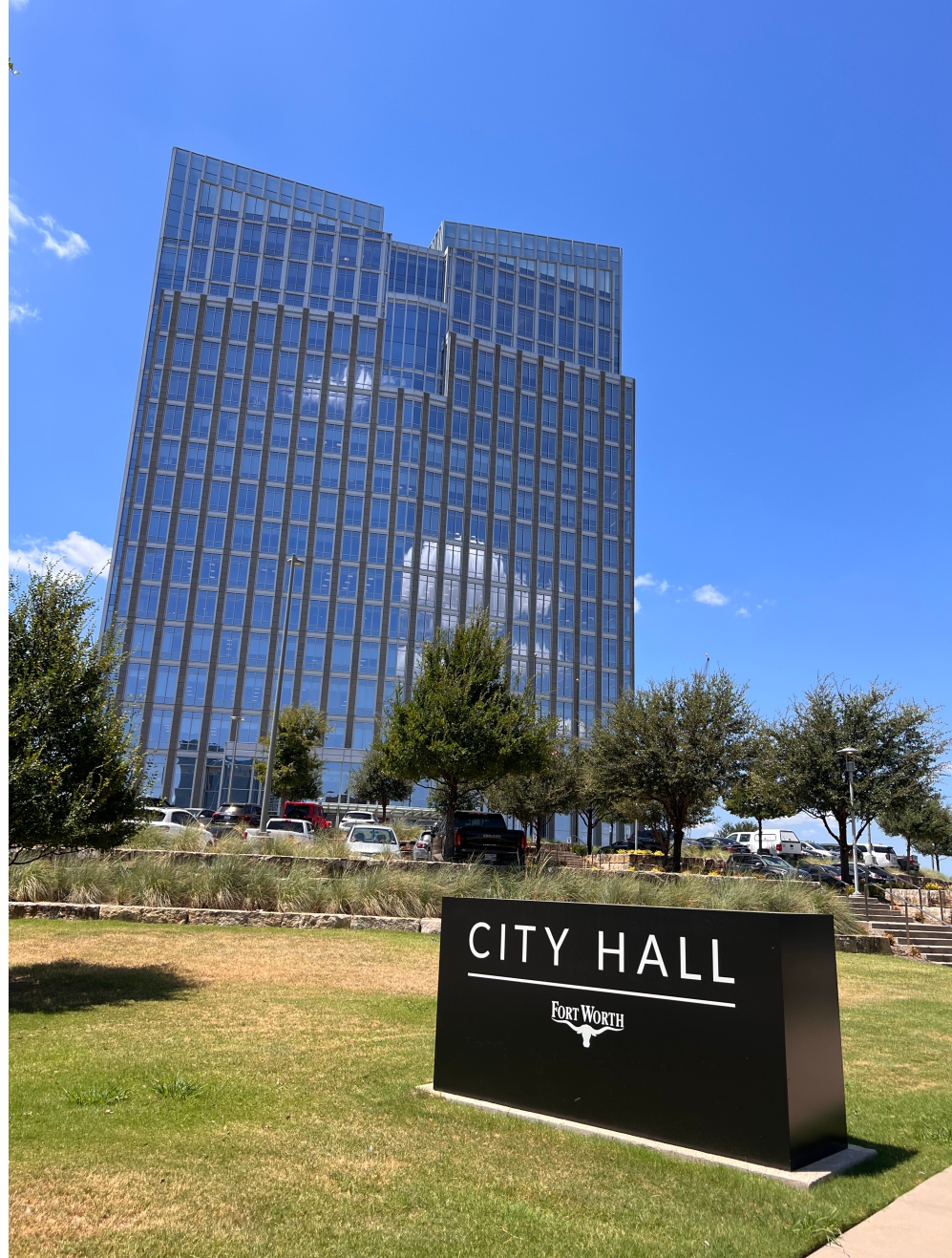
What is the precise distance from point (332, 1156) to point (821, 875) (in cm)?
3253

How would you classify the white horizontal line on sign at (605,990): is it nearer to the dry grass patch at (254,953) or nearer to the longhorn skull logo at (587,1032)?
the longhorn skull logo at (587,1032)

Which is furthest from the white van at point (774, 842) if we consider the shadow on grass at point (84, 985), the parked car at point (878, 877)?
the shadow on grass at point (84, 985)

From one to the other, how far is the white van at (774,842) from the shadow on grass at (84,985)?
121 feet

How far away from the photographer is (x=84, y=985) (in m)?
9.96

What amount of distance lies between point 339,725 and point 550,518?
28082mm

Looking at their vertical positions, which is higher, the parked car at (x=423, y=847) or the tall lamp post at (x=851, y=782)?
Result: the tall lamp post at (x=851, y=782)

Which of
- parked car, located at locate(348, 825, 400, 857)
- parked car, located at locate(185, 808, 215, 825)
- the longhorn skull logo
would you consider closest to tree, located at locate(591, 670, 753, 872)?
parked car, located at locate(348, 825, 400, 857)

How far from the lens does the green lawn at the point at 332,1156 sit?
401 cm

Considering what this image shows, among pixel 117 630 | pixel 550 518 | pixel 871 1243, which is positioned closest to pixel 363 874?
pixel 117 630

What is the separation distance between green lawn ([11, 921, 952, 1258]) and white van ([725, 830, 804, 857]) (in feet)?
125

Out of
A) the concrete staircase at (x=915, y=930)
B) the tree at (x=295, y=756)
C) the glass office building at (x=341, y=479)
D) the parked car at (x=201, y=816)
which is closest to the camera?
the concrete staircase at (x=915, y=930)

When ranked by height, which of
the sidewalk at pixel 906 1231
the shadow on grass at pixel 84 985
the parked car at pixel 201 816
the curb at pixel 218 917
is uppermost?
the parked car at pixel 201 816

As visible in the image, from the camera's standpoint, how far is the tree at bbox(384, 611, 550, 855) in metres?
27.4

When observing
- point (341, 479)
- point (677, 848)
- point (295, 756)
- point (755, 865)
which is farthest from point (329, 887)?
point (341, 479)
